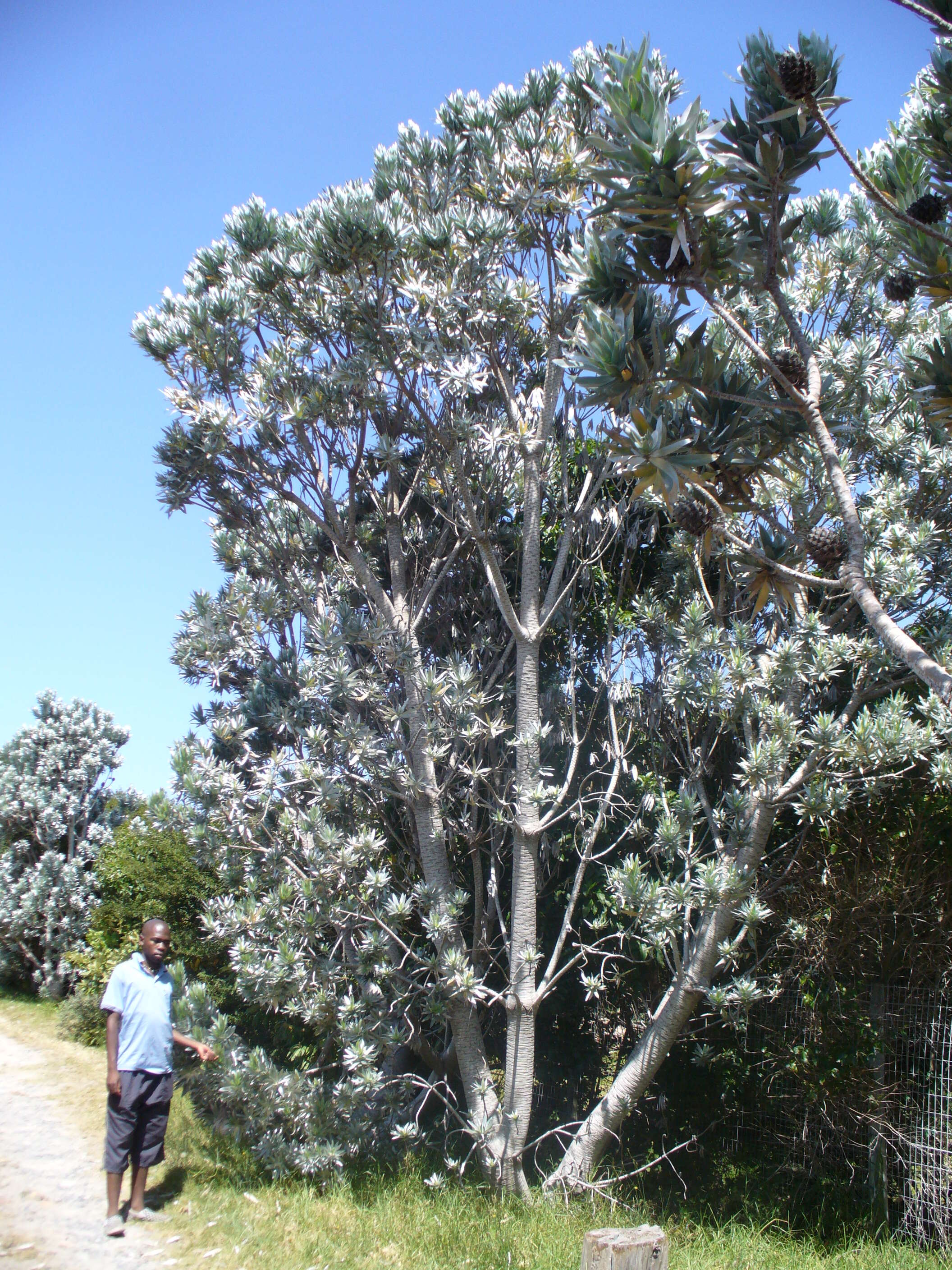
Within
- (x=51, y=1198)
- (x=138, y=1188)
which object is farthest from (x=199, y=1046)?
(x=51, y=1198)

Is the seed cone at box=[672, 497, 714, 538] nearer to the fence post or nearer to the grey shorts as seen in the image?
the fence post

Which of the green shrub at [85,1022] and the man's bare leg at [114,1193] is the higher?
the green shrub at [85,1022]

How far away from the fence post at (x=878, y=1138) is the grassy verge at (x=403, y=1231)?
0.87 feet

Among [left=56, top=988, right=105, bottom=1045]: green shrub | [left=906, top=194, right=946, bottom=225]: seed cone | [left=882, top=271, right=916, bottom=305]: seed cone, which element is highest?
[left=882, top=271, right=916, bottom=305]: seed cone

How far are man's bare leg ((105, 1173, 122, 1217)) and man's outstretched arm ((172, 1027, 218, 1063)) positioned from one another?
30.5 inches

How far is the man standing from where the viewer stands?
5117mm

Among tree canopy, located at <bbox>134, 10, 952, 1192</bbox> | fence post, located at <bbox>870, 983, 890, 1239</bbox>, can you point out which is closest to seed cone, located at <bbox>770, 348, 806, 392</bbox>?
tree canopy, located at <bbox>134, 10, 952, 1192</bbox>

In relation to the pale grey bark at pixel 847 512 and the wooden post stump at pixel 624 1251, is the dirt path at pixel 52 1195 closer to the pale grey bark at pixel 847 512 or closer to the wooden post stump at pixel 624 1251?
the wooden post stump at pixel 624 1251

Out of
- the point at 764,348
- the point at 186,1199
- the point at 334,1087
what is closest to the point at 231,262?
the point at 764,348

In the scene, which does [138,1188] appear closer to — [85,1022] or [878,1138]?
[878,1138]

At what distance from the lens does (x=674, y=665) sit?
580cm

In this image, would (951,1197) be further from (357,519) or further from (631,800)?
(357,519)

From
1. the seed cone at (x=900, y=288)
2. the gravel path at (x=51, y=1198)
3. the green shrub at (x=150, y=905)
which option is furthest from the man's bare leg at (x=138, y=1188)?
the seed cone at (x=900, y=288)

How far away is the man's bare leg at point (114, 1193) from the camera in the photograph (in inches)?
199
